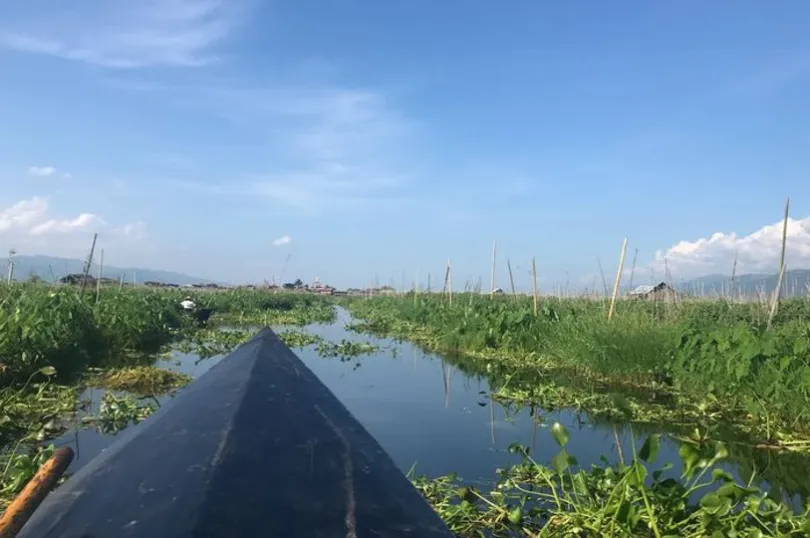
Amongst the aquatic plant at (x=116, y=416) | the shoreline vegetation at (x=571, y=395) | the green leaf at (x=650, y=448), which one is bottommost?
the aquatic plant at (x=116, y=416)

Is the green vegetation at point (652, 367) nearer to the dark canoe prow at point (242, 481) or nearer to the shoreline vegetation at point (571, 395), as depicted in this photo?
Result: the shoreline vegetation at point (571, 395)

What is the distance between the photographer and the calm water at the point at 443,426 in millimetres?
5531

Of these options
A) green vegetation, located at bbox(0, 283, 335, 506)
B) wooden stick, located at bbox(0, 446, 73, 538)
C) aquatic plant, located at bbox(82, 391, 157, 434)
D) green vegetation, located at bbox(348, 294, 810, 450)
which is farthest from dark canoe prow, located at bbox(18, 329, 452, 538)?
aquatic plant, located at bbox(82, 391, 157, 434)

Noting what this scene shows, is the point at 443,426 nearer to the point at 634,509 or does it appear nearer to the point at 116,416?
the point at 116,416

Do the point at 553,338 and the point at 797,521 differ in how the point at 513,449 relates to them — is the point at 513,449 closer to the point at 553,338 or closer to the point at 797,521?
the point at 797,521

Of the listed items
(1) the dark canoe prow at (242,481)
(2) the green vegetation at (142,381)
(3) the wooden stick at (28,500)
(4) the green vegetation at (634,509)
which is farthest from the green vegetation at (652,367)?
(2) the green vegetation at (142,381)

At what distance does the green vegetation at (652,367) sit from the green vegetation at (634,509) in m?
0.59

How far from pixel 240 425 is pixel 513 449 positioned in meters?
3.02

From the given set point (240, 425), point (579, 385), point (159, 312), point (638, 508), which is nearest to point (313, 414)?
point (240, 425)

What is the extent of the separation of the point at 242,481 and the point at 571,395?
764 cm

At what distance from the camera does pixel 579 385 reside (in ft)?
31.2

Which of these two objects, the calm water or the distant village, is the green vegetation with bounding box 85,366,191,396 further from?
the distant village

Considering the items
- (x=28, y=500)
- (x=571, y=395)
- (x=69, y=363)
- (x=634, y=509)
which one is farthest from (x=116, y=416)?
(x=571, y=395)

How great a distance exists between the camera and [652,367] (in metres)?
9.67
